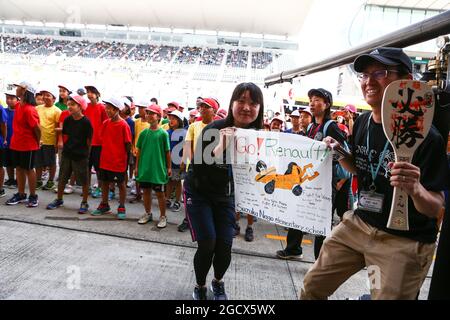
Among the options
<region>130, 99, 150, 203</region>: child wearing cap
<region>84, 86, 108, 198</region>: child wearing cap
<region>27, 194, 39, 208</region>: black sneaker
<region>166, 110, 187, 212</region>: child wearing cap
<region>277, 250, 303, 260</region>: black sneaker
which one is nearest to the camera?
<region>277, 250, 303, 260</region>: black sneaker

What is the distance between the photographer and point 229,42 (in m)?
38.9

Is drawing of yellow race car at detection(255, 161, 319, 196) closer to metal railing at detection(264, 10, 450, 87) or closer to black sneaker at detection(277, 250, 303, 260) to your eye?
metal railing at detection(264, 10, 450, 87)

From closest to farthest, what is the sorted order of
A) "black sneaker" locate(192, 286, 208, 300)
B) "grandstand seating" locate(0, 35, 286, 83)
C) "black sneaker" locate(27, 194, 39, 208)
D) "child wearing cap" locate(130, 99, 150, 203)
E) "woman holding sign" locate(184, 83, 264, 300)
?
"woman holding sign" locate(184, 83, 264, 300) → "black sneaker" locate(192, 286, 208, 300) → "black sneaker" locate(27, 194, 39, 208) → "child wearing cap" locate(130, 99, 150, 203) → "grandstand seating" locate(0, 35, 286, 83)

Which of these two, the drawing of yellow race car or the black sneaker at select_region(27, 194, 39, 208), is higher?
the drawing of yellow race car

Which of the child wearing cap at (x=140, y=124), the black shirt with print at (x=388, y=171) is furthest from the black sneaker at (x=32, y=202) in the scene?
the black shirt with print at (x=388, y=171)

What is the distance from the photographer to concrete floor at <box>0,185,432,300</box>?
265 centimetres

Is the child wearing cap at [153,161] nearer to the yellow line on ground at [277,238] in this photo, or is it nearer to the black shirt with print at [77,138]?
the black shirt with print at [77,138]

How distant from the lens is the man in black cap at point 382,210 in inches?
55.6

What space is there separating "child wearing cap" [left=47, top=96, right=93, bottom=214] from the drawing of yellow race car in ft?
10.6

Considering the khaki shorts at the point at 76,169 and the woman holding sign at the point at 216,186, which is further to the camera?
the khaki shorts at the point at 76,169

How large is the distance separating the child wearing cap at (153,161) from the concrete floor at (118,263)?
0.39 metres

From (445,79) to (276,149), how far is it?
1155 mm

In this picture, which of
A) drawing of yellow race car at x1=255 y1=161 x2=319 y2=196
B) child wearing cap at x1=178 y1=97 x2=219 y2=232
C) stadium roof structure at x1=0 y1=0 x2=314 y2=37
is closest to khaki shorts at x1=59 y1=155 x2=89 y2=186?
child wearing cap at x1=178 y1=97 x2=219 y2=232

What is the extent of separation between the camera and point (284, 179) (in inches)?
96.0
